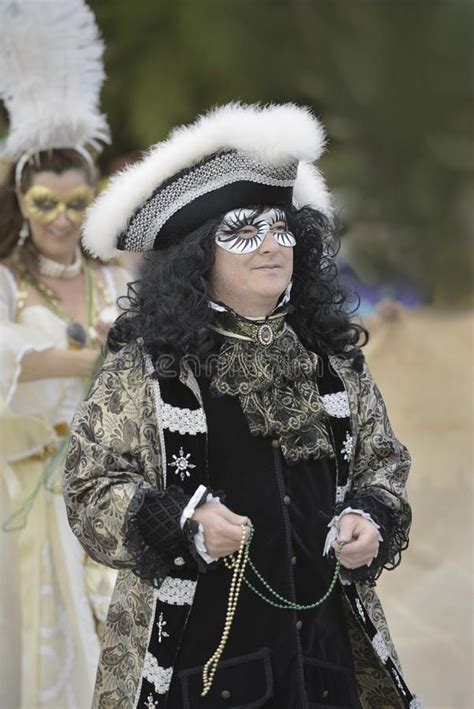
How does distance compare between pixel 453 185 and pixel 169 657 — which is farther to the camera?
pixel 453 185

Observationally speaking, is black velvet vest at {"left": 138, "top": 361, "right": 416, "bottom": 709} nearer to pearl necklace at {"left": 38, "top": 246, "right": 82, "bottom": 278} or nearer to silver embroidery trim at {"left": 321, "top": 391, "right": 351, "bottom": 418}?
silver embroidery trim at {"left": 321, "top": 391, "right": 351, "bottom": 418}

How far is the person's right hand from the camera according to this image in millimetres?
2488

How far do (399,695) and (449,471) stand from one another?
4.56 m

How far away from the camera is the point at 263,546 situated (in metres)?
2.70

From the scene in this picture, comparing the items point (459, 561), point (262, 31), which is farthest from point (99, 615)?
point (262, 31)

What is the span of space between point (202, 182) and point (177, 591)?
2.95 ft

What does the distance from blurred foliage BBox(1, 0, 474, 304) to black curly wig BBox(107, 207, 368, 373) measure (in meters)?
5.39

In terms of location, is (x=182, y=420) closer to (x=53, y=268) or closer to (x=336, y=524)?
(x=336, y=524)

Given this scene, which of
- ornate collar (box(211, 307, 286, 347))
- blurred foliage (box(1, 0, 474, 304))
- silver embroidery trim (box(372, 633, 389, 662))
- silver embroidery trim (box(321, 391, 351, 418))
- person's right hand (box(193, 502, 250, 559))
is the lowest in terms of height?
silver embroidery trim (box(372, 633, 389, 662))

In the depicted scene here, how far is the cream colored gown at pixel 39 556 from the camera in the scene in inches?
168

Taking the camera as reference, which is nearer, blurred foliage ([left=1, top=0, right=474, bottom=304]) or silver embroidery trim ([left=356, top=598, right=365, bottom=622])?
silver embroidery trim ([left=356, top=598, right=365, bottom=622])

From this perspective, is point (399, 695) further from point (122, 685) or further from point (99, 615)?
point (99, 615)

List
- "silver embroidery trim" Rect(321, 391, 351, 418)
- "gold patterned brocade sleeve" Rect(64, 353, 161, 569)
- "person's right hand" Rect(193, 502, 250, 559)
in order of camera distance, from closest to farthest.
Result: "person's right hand" Rect(193, 502, 250, 559)
"gold patterned brocade sleeve" Rect(64, 353, 161, 569)
"silver embroidery trim" Rect(321, 391, 351, 418)

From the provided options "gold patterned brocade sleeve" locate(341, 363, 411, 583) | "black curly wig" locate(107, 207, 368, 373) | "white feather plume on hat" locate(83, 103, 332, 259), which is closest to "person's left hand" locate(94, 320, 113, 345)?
"black curly wig" locate(107, 207, 368, 373)
